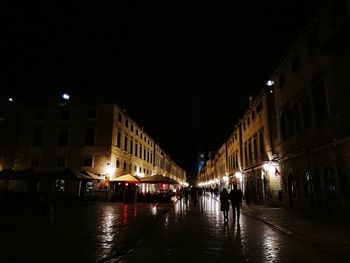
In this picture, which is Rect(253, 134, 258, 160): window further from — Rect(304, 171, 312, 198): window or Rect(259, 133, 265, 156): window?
Rect(304, 171, 312, 198): window

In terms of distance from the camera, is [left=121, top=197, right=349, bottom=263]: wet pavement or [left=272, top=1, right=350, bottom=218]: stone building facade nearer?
[left=121, top=197, right=349, bottom=263]: wet pavement

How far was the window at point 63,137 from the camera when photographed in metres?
34.5

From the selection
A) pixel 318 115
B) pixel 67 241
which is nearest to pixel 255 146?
pixel 318 115

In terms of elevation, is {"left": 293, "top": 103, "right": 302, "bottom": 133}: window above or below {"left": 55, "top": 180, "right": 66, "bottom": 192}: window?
above

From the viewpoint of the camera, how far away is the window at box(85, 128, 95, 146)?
33713 millimetres

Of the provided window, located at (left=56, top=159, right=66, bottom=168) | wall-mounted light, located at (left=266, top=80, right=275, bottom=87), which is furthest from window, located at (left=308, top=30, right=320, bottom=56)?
window, located at (left=56, top=159, right=66, bottom=168)

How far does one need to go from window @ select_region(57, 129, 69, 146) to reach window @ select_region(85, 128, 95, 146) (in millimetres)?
2579

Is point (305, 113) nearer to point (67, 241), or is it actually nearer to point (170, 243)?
point (170, 243)

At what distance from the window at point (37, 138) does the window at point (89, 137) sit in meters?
5.95

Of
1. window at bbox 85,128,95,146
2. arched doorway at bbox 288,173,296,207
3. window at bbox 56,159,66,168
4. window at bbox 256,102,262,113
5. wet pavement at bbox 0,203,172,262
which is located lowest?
wet pavement at bbox 0,203,172,262

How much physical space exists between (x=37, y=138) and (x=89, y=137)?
6921 millimetres

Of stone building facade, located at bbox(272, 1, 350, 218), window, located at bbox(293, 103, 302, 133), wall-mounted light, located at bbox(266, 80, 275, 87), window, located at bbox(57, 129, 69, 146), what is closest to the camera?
stone building facade, located at bbox(272, 1, 350, 218)

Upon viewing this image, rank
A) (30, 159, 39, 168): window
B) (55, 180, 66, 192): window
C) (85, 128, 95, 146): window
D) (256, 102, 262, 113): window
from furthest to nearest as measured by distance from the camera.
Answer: (30, 159, 39, 168): window → (85, 128, 95, 146): window → (55, 180, 66, 192): window → (256, 102, 262, 113): window

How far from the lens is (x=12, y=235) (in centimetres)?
1018
